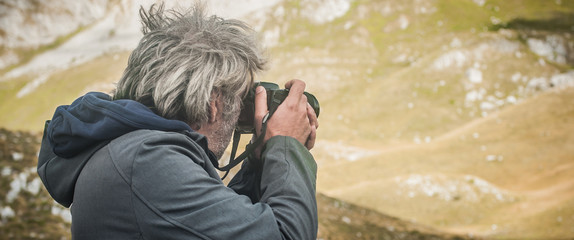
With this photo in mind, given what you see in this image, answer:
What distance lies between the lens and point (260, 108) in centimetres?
212

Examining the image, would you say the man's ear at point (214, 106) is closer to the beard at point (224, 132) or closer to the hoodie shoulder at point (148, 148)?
the beard at point (224, 132)

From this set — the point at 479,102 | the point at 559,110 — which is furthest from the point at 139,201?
the point at 479,102

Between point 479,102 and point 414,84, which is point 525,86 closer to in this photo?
point 479,102

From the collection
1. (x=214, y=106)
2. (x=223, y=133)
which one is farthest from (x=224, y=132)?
(x=214, y=106)

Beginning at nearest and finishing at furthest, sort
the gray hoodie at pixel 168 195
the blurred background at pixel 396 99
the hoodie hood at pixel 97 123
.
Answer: the gray hoodie at pixel 168 195 → the hoodie hood at pixel 97 123 → the blurred background at pixel 396 99

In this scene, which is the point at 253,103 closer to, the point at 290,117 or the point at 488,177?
the point at 290,117

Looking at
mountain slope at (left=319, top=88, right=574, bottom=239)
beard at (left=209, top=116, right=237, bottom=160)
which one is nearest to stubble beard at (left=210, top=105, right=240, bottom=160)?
beard at (left=209, top=116, right=237, bottom=160)

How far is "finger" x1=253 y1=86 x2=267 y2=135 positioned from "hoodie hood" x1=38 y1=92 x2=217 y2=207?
0.32m

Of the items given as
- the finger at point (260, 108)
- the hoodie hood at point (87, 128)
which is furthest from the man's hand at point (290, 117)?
the hoodie hood at point (87, 128)

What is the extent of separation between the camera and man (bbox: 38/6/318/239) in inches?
62.9

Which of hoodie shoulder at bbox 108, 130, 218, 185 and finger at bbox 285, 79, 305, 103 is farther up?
hoodie shoulder at bbox 108, 130, 218, 185

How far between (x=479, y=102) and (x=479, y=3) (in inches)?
643

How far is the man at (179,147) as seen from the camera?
160 cm

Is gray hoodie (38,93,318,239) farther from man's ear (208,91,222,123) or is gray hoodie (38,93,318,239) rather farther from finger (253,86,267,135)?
finger (253,86,267,135)
